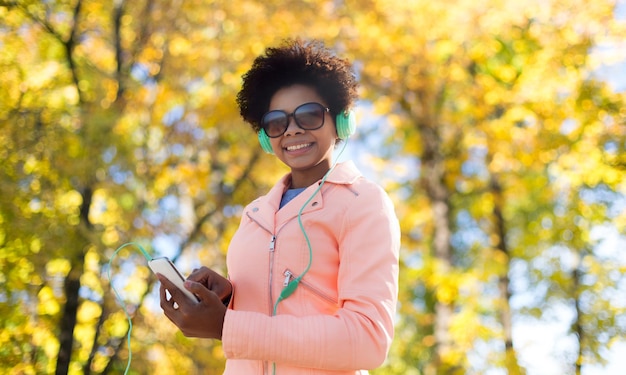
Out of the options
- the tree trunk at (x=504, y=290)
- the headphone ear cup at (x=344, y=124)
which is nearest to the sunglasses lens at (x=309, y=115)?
the headphone ear cup at (x=344, y=124)

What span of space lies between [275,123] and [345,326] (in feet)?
2.17

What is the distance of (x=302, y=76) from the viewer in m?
1.99

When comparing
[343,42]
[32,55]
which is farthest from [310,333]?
[343,42]

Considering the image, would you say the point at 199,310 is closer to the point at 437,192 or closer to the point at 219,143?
the point at 219,143

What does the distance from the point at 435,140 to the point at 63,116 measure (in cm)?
550

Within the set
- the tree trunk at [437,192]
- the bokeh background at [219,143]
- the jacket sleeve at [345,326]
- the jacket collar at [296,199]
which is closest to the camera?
the jacket sleeve at [345,326]

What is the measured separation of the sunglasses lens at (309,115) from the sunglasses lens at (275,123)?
42 millimetres

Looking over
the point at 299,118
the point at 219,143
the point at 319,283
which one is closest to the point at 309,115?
the point at 299,118

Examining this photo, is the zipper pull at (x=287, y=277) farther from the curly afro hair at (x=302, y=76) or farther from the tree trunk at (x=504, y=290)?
the tree trunk at (x=504, y=290)

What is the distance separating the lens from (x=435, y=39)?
8.95 metres

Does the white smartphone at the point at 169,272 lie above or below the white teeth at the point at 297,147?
below

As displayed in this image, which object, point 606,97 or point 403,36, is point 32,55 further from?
point 606,97

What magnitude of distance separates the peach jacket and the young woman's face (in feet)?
0.33

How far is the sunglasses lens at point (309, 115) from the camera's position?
1892 mm
